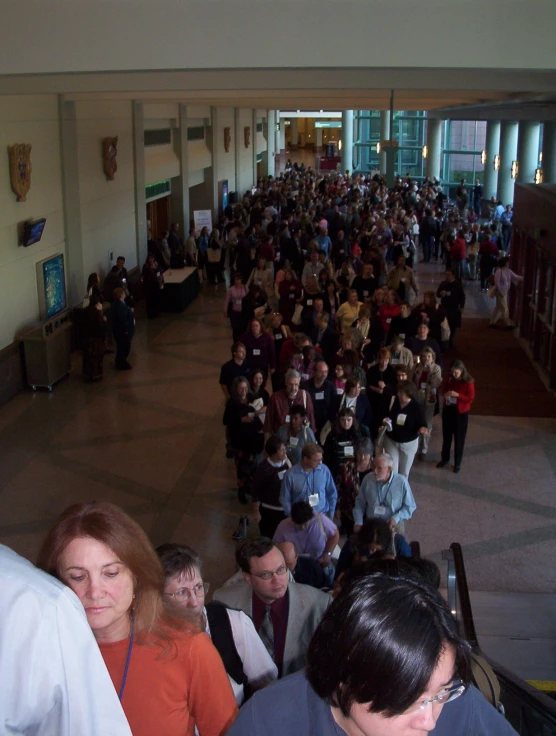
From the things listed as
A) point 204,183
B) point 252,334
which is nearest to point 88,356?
point 252,334

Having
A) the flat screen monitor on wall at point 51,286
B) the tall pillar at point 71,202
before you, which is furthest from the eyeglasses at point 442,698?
the tall pillar at point 71,202

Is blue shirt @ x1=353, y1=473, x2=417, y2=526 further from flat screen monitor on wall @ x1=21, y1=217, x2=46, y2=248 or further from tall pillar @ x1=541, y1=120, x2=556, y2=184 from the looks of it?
tall pillar @ x1=541, y1=120, x2=556, y2=184

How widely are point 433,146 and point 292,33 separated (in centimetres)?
3328

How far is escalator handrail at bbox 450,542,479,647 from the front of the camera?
4.10 m

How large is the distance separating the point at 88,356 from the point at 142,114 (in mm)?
8473

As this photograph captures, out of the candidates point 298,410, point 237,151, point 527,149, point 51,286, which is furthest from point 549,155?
point 237,151

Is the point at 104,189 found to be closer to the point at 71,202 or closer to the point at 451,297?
the point at 71,202

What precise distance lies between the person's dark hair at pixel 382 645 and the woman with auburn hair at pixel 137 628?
22.8 inches

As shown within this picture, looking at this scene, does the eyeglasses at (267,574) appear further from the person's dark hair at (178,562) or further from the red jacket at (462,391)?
the red jacket at (462,391)

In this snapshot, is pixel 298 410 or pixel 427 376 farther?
pixel 427 376

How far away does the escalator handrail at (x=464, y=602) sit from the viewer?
4.10m

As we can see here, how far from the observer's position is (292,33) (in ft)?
19.2

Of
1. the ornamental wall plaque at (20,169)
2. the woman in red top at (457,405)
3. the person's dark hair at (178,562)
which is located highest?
the ornamental wall plaque at (20,169)

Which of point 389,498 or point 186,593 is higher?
point 186,593
